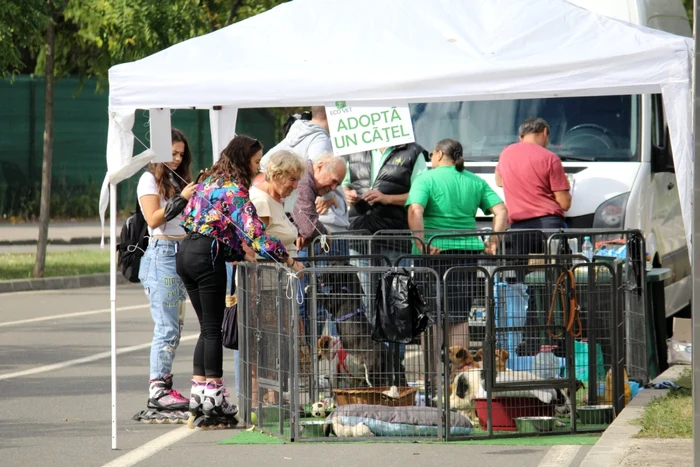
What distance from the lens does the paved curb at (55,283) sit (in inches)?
702

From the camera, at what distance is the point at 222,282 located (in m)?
8.54

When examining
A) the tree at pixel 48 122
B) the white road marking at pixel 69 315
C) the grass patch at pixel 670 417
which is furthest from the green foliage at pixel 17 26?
the grass patch at pixel 670 417

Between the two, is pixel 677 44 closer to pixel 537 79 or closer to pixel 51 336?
pixel 537 79

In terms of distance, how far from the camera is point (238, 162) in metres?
8.51

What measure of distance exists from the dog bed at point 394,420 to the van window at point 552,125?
4915 mm

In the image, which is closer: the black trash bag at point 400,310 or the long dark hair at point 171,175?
the black trash bag at point 400,310

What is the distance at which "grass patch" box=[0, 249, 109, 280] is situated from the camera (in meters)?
19.0

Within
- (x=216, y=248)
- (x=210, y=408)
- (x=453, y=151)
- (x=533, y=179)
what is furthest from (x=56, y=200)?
(x=216, y=248)

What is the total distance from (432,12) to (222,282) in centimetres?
229

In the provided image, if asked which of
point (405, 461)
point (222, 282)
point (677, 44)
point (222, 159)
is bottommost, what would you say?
point (405, 461)

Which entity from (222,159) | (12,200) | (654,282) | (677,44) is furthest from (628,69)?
(12,200)

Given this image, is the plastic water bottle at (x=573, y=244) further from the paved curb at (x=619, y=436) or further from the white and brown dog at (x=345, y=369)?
the white and brown dog at (x=345, y=369)

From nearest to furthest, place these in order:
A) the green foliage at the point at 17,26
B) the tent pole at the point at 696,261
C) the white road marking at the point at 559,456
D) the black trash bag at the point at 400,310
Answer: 1. the tent pole at the point at 696,261
2. the white road marking at the point at 559,456
3. the black trash bag at the point at 400,310
4. the green foliage at the point at 17,26

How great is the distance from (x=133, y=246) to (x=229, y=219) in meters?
1.25
